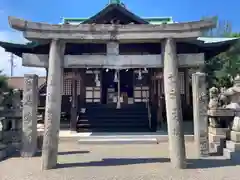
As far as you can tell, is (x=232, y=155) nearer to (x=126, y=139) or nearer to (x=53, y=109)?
(x=126, y=139)

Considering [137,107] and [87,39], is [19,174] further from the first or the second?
[137,107]

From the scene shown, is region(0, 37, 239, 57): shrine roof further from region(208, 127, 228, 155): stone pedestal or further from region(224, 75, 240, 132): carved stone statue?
region(208, 127, 228, 155): stone pedestal

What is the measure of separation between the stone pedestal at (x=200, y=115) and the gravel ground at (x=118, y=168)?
1.27 ft

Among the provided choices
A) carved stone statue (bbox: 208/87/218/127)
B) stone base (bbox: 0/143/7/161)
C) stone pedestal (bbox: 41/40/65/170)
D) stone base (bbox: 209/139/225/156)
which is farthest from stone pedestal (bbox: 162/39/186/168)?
stone base (bbox: 0/143/7/161)

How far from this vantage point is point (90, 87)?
1692 centimetres

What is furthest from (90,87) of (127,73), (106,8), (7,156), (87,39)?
(87,39)

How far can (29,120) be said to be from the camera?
825cm

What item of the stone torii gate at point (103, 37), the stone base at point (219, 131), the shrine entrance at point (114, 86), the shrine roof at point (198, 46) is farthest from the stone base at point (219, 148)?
the shrine entrance at point (114, 86)

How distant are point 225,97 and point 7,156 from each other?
776 centimetres

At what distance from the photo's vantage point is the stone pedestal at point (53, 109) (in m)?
6.40

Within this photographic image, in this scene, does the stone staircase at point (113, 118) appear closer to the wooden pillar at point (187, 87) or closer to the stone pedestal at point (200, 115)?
the wooden pillar at point (187, 87)

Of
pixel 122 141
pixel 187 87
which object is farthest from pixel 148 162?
pixel 187 87

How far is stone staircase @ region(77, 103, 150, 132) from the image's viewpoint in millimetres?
13795

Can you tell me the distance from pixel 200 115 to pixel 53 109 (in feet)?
14.3
